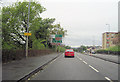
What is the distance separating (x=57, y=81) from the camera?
654cm

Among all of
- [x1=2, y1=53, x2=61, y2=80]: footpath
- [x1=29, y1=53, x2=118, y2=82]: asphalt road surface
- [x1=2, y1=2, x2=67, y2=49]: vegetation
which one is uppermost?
[x1=2, y1=2, x2=67, y2=49]: vegetation

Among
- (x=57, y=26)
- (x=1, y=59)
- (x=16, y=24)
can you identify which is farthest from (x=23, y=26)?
(x=57, y=26)

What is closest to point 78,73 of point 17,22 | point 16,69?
point 16,69

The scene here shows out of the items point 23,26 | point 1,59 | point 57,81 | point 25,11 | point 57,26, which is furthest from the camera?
point 57,26

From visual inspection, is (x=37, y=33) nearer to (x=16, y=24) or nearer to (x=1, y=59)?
(x=16, y=24)

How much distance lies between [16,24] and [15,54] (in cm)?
1249

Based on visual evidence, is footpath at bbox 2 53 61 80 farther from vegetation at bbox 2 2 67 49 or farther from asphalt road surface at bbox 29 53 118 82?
vegetation at bbox 2 2 67 49

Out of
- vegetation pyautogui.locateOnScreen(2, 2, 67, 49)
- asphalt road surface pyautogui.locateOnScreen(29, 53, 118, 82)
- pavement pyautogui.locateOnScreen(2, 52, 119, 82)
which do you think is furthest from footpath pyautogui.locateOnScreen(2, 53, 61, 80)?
vegetation pyautogui.locateOnScreen(2, 2, 67, 49)

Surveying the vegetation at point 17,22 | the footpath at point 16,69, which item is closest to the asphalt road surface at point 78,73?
the footpath at point 16,69

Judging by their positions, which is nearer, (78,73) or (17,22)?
(78,73)

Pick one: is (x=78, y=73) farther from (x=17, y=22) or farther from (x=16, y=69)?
(x=17, y=22)

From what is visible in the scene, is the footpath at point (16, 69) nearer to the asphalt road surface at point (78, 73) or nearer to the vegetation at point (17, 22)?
the asphalt road surface at point (78, 73)

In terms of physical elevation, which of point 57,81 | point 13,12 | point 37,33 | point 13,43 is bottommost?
point 57,81

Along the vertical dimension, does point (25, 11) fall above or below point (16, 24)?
above
